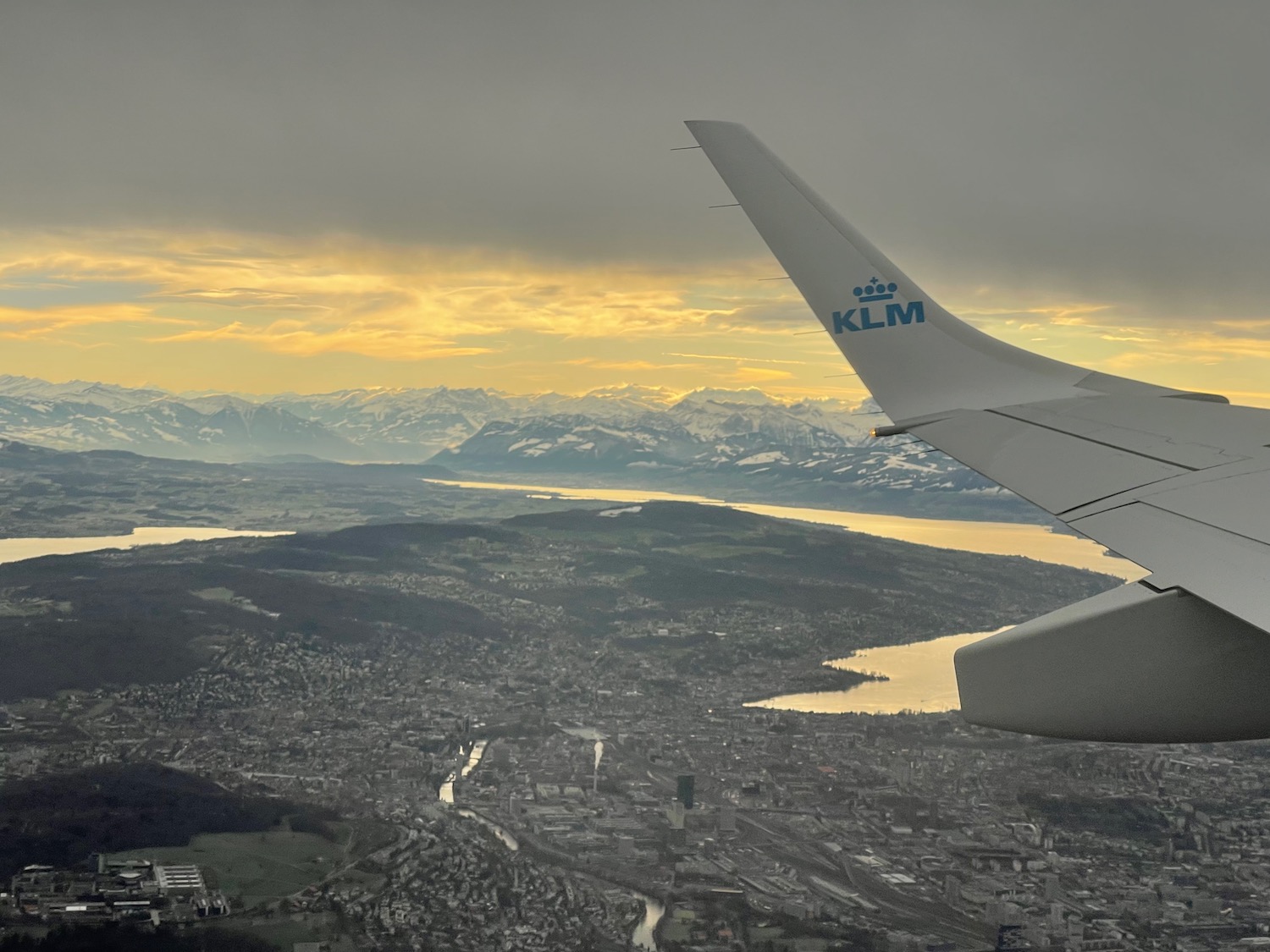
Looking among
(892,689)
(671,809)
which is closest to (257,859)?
Result: (671,809)

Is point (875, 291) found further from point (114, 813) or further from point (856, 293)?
point (114, 813)

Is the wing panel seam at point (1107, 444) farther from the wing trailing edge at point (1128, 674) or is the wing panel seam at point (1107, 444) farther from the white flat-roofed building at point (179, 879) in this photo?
the white flat-roofed building at point (179, 879)

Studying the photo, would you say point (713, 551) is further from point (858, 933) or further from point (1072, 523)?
point (1072, 523)

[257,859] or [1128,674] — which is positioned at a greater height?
[1128,674]

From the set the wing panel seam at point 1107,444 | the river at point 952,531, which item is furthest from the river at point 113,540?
the wing panel seam at point 1107,444

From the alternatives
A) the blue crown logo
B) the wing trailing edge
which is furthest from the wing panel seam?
the wing trailing edge

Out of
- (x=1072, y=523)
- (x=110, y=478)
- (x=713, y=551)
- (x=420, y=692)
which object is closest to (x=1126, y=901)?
(x=1072, y=523)

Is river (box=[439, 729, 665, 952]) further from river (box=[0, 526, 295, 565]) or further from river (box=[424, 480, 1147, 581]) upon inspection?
river (box=[0, 526, 295, 565])

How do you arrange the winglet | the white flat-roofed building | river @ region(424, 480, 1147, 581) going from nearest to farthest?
the winglet → the white flat-roofed building → river @ region(424, 480, 1147, 581)
